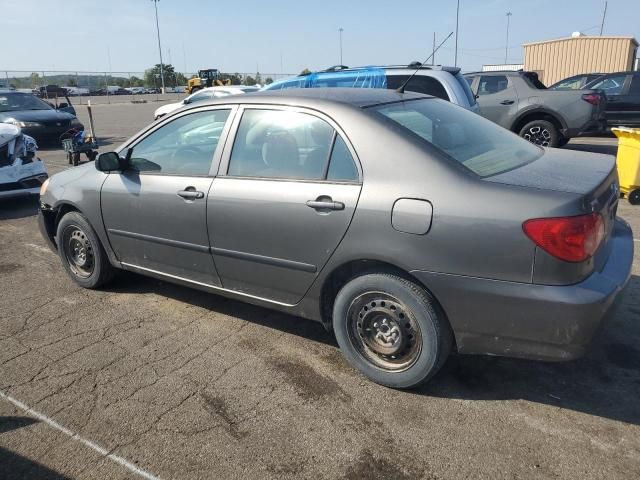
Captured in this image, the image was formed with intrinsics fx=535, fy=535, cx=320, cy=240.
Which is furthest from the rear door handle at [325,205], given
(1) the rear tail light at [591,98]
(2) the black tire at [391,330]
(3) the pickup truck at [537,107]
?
(1) the rear tail light at [591,98]

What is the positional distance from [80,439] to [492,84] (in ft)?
33.3

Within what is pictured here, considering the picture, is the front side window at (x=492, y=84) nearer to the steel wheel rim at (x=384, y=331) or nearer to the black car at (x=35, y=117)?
the steel wheel rim at (x=384, y=331)

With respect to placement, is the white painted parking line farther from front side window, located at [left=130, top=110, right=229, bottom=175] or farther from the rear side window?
the rear side window

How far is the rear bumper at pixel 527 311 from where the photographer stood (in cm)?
247

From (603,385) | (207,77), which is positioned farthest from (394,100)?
(207,77)

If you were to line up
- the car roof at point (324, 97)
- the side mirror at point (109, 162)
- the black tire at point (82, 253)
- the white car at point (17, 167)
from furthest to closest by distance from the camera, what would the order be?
the white car at point (17, 167) → the black tire at point (82, 253) → the side mirror at point (109, 162) → the car roof at point (324, 97)

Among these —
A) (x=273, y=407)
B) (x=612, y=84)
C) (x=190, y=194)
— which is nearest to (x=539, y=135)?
(x=612, y=84)

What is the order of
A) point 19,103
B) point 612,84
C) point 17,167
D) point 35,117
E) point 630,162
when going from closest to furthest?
point 630,162 → point 17,167 → point 612,84 → point 35,117 → point 19,103

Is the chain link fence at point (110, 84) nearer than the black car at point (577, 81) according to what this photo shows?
No

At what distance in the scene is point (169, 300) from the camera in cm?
435

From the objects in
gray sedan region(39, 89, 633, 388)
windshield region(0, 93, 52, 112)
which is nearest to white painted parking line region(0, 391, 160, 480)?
gray sedan region(39, 89, 633, 388)

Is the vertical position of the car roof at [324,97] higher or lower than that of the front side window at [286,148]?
higher

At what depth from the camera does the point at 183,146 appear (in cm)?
387

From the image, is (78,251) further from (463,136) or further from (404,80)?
(404,80)
